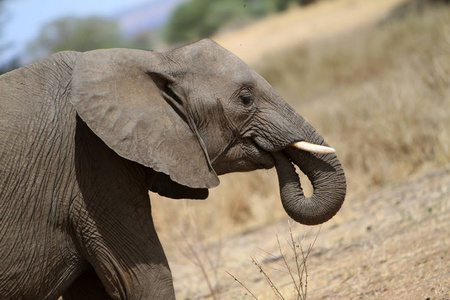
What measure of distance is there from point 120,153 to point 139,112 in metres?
0.27

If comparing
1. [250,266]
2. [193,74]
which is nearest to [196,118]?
[193,74]

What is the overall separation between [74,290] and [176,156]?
1150 millimetres

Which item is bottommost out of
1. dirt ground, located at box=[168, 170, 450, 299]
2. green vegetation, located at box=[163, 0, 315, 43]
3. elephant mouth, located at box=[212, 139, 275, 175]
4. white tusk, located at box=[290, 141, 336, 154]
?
dirt ground, located at box=[168, 170, 450, 299]

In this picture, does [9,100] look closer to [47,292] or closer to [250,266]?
[47,292]

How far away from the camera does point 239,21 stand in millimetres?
50406

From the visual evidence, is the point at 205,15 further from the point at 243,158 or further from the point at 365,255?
the point at 243,158

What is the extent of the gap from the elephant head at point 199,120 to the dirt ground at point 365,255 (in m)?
0.34

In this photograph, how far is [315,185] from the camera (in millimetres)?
4094

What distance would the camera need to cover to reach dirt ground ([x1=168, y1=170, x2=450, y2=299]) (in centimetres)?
490

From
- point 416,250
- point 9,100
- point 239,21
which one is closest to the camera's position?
point 9,100

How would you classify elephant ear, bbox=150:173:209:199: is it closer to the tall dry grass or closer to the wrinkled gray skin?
the wrinkled gray skin

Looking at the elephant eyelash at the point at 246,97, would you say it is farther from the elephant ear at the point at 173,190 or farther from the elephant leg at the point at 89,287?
the elephant leg at the point at 89,287

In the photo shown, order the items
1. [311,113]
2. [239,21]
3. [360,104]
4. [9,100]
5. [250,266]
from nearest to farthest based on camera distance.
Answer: [9,100] < [250,266] < [360,104] < [311,113] < [239,21]

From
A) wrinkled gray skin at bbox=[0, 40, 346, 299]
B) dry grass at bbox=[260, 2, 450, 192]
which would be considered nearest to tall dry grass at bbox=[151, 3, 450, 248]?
dry grass at bbox=[260, 2, 450, 192]
